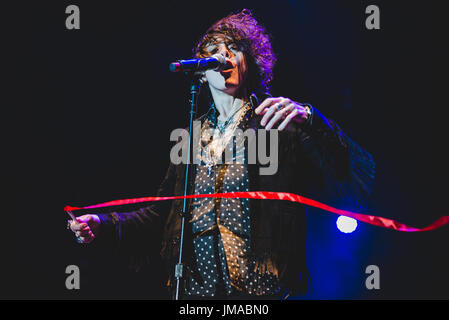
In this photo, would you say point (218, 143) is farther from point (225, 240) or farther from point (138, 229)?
point (138, 229)

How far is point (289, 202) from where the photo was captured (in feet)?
6.44

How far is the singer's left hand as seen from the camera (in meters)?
1.88

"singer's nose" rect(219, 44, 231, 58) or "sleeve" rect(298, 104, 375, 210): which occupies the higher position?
"singer's nose" rect(219, 44, 231, 58)

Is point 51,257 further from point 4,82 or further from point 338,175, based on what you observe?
point 338,175

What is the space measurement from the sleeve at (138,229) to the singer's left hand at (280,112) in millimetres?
796

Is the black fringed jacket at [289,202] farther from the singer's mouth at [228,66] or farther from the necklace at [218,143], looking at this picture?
the singer's mouth at [228,66]

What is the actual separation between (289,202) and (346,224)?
1.01 metres

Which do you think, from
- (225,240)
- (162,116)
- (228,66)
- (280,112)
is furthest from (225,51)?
(225,240)

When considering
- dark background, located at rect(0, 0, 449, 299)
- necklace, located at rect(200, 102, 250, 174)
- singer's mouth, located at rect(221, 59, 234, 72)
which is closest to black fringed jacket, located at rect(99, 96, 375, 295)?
necklace, located at rect(200, 102, 250, 174)

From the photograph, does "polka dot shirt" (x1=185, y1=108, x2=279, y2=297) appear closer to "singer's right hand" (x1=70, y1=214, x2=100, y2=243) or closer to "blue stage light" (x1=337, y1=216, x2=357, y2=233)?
"singer's right hand" (x1=70, y1=214, x2=100, y2=243)

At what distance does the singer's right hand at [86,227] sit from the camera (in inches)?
80.4

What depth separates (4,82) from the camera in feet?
9.00

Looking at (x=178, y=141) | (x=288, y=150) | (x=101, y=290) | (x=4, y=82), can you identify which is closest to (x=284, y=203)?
(x=288, y=150)

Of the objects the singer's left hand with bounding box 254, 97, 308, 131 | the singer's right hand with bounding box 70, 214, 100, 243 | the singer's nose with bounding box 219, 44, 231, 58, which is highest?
the singer's nose with bounding box 219, 44, 231, 58
